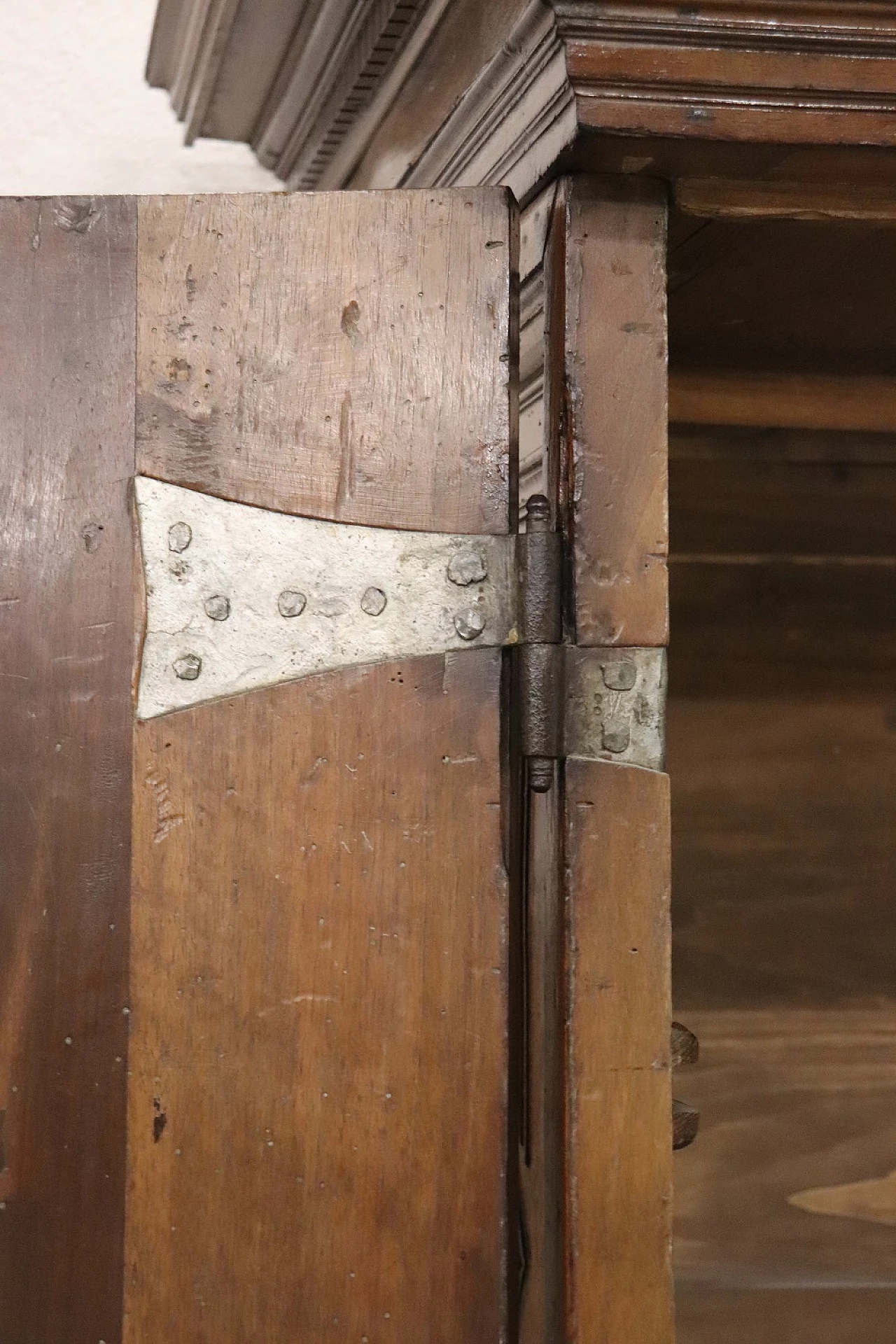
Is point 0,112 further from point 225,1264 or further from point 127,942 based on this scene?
point 225,1264

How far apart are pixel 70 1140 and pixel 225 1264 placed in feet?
0.35

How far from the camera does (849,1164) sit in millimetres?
1205

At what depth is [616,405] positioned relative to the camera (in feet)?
2.12

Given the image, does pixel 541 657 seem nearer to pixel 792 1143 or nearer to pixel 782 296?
pixel 782 296

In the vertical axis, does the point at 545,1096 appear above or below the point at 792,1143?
above

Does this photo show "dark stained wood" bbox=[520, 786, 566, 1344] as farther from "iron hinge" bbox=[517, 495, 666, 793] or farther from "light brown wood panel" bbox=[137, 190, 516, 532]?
"light brown wood panel" bbox=[137, 190, 516, 532]

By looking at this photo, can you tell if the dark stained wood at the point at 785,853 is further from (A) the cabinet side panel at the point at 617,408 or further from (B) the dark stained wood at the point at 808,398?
(A) the cabinet side panel at the point at 617,408

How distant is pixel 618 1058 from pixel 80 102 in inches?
44.4

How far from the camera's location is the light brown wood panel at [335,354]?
639mm

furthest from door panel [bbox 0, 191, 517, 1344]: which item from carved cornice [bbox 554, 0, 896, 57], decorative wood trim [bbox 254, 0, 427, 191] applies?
decorative wood trim [bbox 254, 0, 427, 191]

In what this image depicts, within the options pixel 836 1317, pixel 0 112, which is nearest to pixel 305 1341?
pixel 836 1317

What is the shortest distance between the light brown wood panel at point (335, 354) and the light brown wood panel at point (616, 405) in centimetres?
4

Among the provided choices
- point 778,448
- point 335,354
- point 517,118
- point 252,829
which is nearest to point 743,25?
point 517,118

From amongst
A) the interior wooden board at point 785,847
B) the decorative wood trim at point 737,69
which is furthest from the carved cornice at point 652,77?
the interior wooden board at point 785,847
